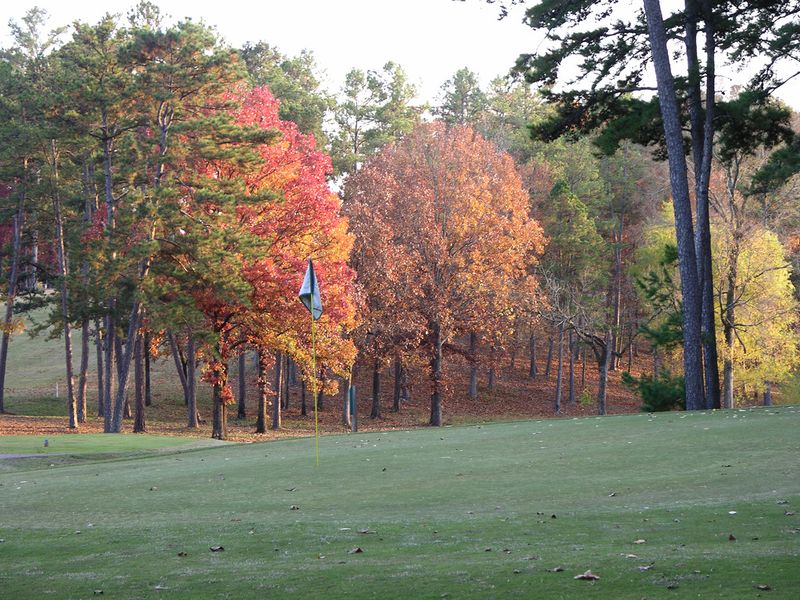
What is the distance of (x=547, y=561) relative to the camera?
7.28 m

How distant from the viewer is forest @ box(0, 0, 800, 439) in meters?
26.8

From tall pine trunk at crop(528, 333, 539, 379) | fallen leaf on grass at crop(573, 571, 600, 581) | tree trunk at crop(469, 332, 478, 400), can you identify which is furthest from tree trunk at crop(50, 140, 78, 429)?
fallen leaf on grass at crop(573, 571, 600, 581)

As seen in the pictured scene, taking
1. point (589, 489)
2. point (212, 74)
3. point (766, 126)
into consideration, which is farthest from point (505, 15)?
point (589, 489)

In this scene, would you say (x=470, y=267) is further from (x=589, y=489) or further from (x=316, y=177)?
(x=589, y=489)

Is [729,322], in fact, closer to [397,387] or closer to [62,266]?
[397,387]

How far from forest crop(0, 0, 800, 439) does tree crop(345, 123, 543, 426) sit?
0.13 m

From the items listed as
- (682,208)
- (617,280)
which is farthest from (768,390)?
(682,208)

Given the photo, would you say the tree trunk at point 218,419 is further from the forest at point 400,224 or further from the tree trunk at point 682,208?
the tree trunk at point 682,208

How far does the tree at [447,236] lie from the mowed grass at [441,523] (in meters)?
30.2

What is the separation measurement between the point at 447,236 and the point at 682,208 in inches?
880

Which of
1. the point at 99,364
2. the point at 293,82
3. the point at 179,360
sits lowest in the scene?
the point at 99,364

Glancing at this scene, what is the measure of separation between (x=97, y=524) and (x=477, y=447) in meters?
7.85

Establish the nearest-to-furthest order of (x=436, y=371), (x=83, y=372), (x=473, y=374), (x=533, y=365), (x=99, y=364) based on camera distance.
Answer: (x=83, y=372) → (x=99, y=364) → (x=436, y=371) → (x=473, y=374) → (x=533, y=365)

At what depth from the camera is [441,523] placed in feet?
30.9
